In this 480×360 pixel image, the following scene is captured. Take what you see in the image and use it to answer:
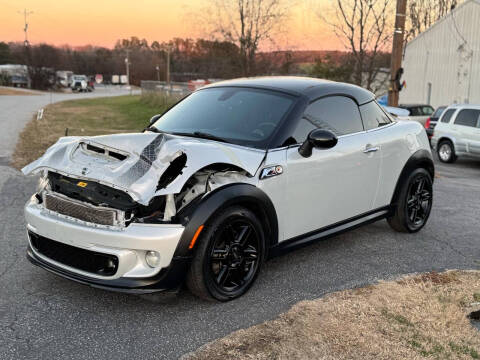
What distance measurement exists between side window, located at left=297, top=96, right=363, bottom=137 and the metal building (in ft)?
75.3

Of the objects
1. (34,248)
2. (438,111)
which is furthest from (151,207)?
(438,111)

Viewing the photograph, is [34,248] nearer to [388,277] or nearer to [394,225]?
[388,277]

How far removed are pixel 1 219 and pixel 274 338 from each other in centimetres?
421

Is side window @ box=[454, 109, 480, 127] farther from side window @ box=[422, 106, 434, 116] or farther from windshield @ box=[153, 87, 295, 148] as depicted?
windshield @ box=[153, 87, 295, 148]

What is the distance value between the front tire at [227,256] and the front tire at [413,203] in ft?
7.66

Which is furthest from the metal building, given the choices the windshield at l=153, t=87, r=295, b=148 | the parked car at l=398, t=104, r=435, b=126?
the windshield at l=153, t=87, r=295, b=148

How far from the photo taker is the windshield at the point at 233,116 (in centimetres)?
448

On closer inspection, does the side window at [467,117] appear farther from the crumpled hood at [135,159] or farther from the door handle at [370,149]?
the crumpled hood at [135,159]

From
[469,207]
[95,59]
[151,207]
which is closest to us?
[151,207]

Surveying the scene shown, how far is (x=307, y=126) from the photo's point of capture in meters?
4.63

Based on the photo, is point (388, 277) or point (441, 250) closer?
point (388, 277)

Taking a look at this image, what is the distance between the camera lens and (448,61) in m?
27.3

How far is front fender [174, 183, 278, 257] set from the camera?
3.60 metres

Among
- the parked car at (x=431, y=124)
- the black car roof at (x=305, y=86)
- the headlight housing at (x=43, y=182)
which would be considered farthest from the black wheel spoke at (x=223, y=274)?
the parked car at (x=431, y=124)
